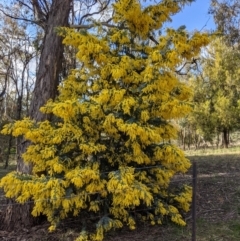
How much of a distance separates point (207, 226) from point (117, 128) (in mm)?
2080

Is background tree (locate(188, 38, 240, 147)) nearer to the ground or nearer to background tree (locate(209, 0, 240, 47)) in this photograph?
background tree (locate(209, 0, 240, 47))

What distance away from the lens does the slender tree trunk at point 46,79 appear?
559 centimetres

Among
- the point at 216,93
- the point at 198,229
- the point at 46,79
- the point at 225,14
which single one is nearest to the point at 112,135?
the point at 46,79

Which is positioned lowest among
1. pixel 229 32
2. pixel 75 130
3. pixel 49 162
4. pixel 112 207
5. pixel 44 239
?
pixel 44 239

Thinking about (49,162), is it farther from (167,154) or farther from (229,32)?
(229,32)

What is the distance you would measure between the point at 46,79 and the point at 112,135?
1704 mm

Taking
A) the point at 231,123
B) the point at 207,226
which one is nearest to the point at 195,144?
the point at 231,123

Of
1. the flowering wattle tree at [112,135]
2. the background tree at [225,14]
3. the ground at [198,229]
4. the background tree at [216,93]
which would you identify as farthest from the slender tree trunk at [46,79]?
the background tree at [216,93]

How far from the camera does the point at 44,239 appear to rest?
5062 millimetres

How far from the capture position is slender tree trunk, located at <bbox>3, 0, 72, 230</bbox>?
559 cm

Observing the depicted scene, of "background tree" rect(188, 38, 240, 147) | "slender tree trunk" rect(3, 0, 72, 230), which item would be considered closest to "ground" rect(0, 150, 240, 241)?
"slender tree trunk" rect(3, 0, 72, 230)

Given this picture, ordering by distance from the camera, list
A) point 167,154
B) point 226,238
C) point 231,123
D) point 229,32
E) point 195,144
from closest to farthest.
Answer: point 226,238
point 167,154
point 229,32
point 231,123
point 195,144

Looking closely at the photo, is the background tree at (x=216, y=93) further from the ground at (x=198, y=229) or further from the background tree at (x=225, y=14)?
the ground at (x=198, y=229)

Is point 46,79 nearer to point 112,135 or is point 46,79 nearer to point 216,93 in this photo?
point 112,135
